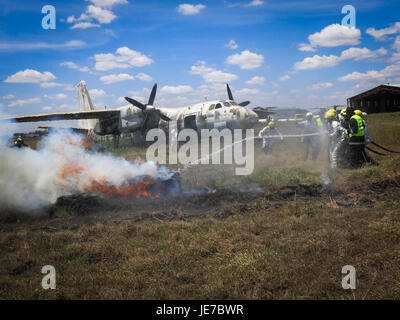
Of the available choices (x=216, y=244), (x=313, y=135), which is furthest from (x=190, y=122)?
(x=216, y=244)

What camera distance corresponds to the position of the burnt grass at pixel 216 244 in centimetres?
477

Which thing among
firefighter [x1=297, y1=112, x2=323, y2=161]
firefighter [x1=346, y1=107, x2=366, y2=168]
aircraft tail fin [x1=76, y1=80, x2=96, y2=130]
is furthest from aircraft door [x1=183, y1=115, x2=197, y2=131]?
aircraft tail fin [x1=76, y1=80, x2=96, y2=130]

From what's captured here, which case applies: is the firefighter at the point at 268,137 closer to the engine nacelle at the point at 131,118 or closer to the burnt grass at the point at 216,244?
the burnt grass at the point at 216,244

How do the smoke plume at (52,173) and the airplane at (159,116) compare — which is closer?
the smoke plume at (52,173)

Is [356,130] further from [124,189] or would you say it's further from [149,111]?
[149,111]

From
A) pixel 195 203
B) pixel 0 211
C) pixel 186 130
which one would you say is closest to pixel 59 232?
pixel 0 211

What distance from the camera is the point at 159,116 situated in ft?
85.9

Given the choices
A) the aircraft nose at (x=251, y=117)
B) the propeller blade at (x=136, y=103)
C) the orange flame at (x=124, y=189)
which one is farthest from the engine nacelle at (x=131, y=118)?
the orange flame at (x=124, y=189)

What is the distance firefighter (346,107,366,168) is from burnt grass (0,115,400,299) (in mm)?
2340
